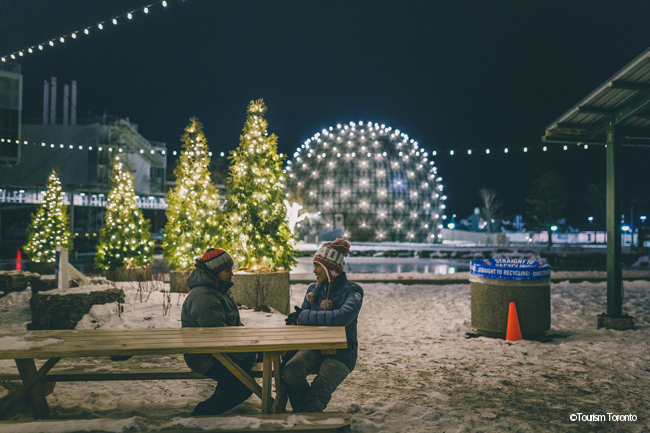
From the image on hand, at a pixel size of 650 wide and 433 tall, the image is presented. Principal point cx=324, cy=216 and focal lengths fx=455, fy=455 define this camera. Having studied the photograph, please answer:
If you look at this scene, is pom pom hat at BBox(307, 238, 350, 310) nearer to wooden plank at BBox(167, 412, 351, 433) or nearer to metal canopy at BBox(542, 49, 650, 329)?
wooden plank at BBox(167, 412, 351, 433)

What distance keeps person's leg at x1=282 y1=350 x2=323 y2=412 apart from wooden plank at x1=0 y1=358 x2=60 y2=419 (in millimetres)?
1987

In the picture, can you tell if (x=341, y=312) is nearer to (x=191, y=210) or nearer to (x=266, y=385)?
(x=266, y=385)

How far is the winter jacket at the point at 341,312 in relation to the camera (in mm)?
4211

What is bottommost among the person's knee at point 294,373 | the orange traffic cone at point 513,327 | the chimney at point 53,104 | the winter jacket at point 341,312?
the orange traffic cone at point 513,327

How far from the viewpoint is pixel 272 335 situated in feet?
A: 13.0

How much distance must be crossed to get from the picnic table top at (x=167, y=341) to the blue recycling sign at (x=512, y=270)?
4.58 metres

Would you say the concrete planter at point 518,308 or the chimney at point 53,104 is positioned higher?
the chimney at point 53,104

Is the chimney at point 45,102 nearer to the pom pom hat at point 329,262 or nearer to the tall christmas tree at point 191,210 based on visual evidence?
the tall christmas tree at point 191,210

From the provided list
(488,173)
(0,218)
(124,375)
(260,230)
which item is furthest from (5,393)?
(488,173)

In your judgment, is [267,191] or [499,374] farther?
[267,191]

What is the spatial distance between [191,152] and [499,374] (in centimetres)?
1014

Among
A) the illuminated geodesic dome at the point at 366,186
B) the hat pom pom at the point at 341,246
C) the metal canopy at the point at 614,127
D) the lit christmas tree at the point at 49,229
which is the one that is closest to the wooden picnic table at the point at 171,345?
the hat pom pom at the point at 341,246

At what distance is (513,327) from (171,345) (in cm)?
585

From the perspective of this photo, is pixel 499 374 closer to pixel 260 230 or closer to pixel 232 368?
pixel 232 368
